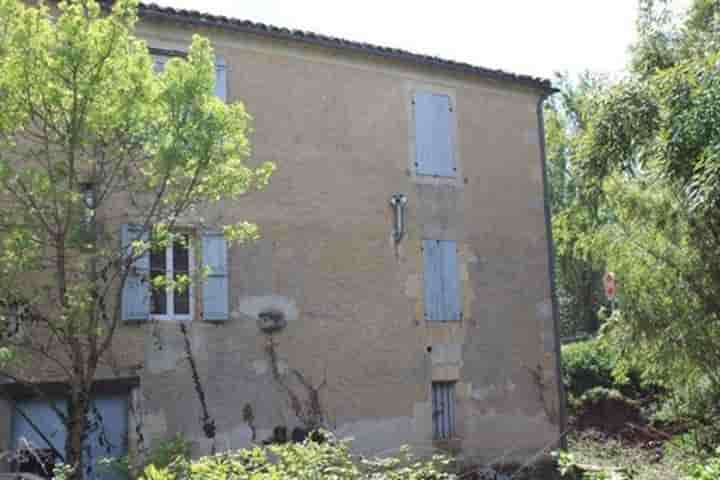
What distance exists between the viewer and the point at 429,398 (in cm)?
1161

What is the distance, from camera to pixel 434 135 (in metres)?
12.2

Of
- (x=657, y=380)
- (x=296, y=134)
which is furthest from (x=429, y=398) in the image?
(x=296, y=134)

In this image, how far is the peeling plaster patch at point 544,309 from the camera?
12820 mm

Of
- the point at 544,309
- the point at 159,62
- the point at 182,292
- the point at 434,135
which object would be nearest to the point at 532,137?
the point at 434,135

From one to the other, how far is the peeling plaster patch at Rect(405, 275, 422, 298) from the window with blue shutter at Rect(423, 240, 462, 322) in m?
0.13

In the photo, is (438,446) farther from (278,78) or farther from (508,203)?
(278,78)

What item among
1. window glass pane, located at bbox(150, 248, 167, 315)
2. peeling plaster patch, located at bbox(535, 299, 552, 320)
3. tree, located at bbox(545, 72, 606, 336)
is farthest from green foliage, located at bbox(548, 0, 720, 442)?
tree, located at bbox(545, 72, 606, 336)

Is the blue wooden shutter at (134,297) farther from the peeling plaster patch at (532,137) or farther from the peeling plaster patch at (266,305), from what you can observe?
the peeling plaster patch at (532,137)

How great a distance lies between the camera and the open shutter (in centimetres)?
1059

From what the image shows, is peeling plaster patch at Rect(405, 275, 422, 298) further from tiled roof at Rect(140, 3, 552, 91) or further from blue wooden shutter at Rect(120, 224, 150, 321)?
blue wooden shutter at Rect(120, 224, 150, 321)

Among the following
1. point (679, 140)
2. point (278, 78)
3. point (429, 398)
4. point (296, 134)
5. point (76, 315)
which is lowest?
point (429, 398)

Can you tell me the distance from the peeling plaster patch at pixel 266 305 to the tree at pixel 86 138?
3.08m

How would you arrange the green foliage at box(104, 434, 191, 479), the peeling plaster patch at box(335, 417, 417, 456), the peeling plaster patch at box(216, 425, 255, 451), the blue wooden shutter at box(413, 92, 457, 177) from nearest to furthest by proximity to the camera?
the green foliage at box(104, 434, 191, 479)
the peeling plaster patch at box(216, 425, 255, 451)
the peeling plaster patch at box(335, 417, 417, 456)
the blue wooden shutter at box(413, 92, 457, 177)

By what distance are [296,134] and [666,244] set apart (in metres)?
5.02
